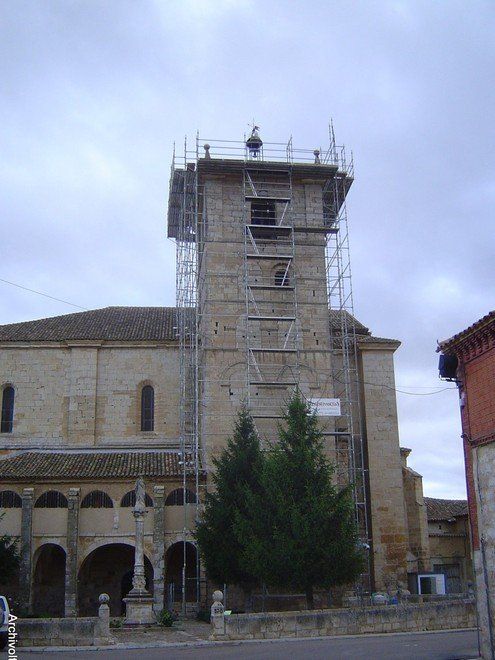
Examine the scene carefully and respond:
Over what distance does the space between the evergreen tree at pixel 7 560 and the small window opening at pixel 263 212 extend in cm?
1699

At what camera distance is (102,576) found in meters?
33.1

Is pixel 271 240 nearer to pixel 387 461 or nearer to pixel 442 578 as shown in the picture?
pixel 387 461

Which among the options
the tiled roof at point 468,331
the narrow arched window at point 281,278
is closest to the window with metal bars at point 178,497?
the narrow arched window at point 281,278

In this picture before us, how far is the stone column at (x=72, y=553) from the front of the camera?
2920cm

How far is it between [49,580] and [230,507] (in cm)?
975

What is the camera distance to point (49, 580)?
32312 mm

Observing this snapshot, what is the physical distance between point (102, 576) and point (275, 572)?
1191cm

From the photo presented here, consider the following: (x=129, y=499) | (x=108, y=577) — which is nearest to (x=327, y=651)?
(x=129, y=499)

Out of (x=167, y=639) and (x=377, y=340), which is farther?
(x=377, y=340)

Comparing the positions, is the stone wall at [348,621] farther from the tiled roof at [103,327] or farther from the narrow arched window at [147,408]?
the tiled roof at [103,327]

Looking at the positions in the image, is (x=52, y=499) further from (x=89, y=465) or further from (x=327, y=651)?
(x=327, y=651)

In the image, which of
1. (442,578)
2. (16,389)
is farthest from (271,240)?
(442,578)

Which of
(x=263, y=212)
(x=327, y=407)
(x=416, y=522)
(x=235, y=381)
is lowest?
(x=416, y=522)

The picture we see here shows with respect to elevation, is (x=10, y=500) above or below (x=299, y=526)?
above
